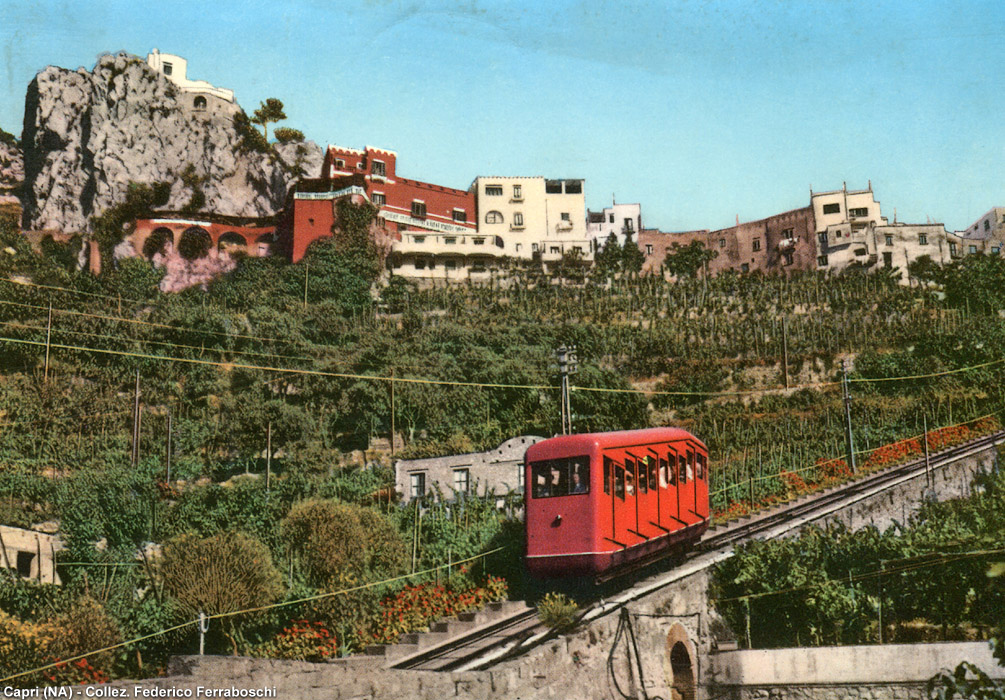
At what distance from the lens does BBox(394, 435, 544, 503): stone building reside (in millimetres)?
30656

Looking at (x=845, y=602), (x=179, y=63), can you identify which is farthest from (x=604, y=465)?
(x=179, y=63)

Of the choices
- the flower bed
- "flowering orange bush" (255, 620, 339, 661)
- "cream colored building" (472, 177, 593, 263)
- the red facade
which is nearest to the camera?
"flowering orange bush" (255, 620, 339, 661)

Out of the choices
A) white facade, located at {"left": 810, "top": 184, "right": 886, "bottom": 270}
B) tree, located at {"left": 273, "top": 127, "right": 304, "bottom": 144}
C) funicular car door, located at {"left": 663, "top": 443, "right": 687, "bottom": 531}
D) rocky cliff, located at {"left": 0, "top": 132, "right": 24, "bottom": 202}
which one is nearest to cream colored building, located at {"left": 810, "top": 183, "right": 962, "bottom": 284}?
white facade, located at {"left": 810, "top": 184, "right": 886, "bottom": 270}

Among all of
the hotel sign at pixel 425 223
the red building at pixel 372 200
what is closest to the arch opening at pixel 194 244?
the red building at pixel 372 200

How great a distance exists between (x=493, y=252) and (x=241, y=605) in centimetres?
4785

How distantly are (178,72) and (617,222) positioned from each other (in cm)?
3580

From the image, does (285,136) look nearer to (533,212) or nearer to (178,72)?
(178,72)

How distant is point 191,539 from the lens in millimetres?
18906

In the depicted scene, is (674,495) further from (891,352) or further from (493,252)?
(493,252)

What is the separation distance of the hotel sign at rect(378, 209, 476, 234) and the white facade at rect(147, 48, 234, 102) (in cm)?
1983

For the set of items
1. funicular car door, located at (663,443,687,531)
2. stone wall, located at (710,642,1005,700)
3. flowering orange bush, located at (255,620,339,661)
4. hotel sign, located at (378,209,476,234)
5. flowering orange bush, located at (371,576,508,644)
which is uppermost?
hotel sign, located at (378,209,476,234)

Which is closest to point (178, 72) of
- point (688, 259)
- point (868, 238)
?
point (688, 259)

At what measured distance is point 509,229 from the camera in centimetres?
6938

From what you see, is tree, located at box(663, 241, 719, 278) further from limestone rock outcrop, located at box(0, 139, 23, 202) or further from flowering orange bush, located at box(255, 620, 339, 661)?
flowering orange bush, located at box(255, 620, 339, 661)
